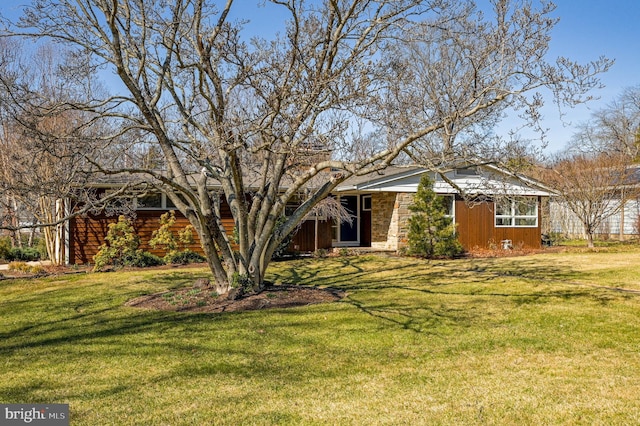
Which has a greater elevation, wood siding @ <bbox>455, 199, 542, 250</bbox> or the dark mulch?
wood siding @ <bbox>455, 199, 542, 250</bbox>

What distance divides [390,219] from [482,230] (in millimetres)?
3526

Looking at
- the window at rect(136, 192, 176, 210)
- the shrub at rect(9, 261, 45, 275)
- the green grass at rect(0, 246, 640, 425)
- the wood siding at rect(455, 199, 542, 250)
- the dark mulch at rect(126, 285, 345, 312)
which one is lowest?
the green grass at rect(0, 246, 640, 425)

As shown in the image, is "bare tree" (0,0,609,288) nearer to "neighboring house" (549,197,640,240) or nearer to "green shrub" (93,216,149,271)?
"green shrub" (93,216,149,271)

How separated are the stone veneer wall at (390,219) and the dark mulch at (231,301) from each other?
8300 mm

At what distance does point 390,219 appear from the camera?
18578mm

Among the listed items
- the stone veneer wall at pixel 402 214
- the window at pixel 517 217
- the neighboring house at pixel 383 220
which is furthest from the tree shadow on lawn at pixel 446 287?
the window at pixel 517 217

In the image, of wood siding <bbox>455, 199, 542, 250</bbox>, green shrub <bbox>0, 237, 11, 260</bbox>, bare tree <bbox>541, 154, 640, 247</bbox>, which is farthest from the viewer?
wood siding <bbox>455, 199, 542, 250</bbox>

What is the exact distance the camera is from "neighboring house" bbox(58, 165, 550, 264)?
16.3 meters

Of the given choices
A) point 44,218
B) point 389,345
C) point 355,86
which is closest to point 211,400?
point 389,345

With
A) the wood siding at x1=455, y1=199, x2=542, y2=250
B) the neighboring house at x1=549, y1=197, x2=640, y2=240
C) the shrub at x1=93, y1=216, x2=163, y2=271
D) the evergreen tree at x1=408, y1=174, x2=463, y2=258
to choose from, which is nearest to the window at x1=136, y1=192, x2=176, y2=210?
the shrub at x1=93, y1=216, x2=163, y2=271

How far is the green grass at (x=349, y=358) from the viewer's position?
423 centimetres

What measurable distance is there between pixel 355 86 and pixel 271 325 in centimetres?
361

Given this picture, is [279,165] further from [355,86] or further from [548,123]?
[548,123]

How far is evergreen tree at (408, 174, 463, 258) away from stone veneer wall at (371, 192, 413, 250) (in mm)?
858
